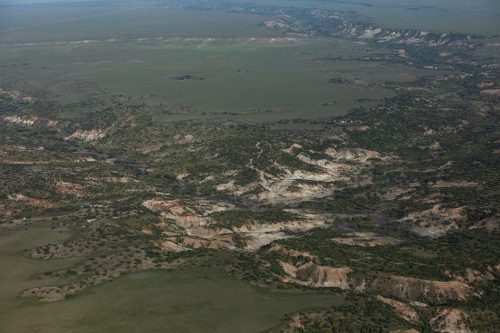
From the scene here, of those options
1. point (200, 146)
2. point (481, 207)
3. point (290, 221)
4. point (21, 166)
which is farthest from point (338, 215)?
point (21, 166)

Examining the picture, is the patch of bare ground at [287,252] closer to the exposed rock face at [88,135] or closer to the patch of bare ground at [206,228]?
the patch of bare ground at [206,228]

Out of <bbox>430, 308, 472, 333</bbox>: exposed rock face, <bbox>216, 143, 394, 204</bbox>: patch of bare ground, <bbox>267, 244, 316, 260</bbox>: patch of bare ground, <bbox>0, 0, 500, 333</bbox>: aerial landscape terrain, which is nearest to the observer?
<bbox>430, 308, 472, 333</bbox>: exposed rock face

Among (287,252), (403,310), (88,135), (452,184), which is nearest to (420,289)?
(403,310)

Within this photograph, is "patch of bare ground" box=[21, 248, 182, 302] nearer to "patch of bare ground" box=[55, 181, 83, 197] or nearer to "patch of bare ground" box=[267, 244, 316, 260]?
"patch of bare ground" box=[267, 244, 316, 260]

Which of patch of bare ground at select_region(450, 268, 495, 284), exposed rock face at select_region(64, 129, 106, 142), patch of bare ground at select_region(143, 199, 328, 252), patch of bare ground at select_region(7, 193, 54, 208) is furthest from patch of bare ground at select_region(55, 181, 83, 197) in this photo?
patch of bare ground at select_region(450, 268, 495, 284)

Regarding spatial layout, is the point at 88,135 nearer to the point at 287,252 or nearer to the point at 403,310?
the point at 287,252

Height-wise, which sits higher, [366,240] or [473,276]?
[473,276]

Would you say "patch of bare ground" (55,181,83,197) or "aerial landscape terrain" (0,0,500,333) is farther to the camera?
"patch of bare ground" (55,181,83,197)
